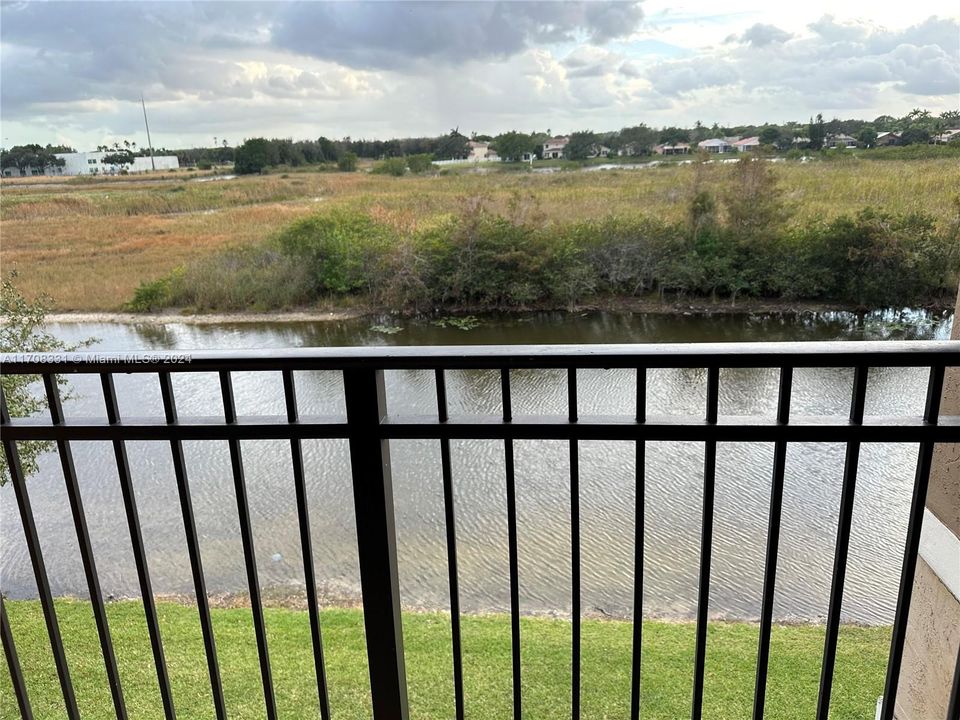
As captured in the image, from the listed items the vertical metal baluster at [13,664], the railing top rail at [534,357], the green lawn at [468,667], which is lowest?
the green lawn at [468,667]

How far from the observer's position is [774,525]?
0.91 meters

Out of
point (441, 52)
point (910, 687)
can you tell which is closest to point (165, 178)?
point (441, 52)

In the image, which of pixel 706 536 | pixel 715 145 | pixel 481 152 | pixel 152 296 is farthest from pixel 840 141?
pixel 152 296

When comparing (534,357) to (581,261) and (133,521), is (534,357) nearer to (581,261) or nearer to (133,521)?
(133,521)

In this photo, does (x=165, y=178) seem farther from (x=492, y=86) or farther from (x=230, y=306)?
(x=492, y=86)

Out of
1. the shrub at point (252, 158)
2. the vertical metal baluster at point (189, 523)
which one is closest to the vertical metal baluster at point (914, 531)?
the vertical metal baluster at point (189, 523)

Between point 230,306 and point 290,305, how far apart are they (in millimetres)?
548

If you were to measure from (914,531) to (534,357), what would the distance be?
0.63 m

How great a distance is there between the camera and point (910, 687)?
174cm

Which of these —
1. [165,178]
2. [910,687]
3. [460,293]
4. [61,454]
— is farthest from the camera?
[165,178]

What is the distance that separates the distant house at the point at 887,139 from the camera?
8.66ft

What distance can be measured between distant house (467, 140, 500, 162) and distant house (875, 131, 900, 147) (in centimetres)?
180

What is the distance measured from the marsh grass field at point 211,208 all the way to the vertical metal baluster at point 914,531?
8.19 ft

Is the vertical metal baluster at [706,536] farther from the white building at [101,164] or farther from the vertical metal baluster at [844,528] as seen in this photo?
the white building at [101,164]
